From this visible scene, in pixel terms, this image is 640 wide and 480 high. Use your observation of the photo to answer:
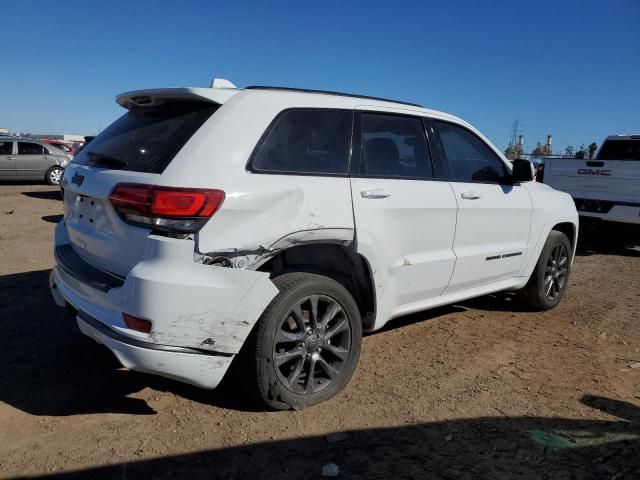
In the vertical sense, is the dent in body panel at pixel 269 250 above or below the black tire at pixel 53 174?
above

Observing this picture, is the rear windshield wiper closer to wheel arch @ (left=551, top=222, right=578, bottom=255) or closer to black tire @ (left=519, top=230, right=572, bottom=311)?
black tire @ (left=519, top=230, right=572, bottom=311)

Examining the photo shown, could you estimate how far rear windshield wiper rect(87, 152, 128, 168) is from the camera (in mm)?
3031

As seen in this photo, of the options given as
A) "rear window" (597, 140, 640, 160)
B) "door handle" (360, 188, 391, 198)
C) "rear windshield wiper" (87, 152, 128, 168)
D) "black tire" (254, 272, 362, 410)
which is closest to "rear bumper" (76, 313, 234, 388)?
"black tire" (254, 272, 362, 410)

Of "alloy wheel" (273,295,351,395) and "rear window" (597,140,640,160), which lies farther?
"rear window" (597,140,640,160)

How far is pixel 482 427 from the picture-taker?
3.07 meters

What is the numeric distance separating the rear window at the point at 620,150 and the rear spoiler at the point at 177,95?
9746mm

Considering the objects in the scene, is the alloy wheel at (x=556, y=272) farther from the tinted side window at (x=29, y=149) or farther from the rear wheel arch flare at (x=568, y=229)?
the tinted side window at (x=29, y=149)

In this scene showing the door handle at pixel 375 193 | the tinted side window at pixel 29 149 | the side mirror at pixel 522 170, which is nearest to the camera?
the door handle at pixel 375 193

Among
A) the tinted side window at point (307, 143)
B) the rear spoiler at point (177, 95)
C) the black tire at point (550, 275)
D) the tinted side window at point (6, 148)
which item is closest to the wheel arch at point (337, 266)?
the tinted side window at point (307, 143)

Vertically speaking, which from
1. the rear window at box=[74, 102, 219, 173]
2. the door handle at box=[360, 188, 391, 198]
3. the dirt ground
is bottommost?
the dirt ground

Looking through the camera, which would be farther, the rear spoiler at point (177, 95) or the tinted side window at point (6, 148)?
the tinted side window at point (6, 148)

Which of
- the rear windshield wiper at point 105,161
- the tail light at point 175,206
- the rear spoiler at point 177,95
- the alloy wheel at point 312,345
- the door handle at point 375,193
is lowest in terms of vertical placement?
the alloy wheel at point 312,345

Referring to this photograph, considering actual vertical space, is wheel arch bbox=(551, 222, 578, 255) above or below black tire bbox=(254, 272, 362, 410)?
above

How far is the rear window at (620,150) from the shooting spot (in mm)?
10250
